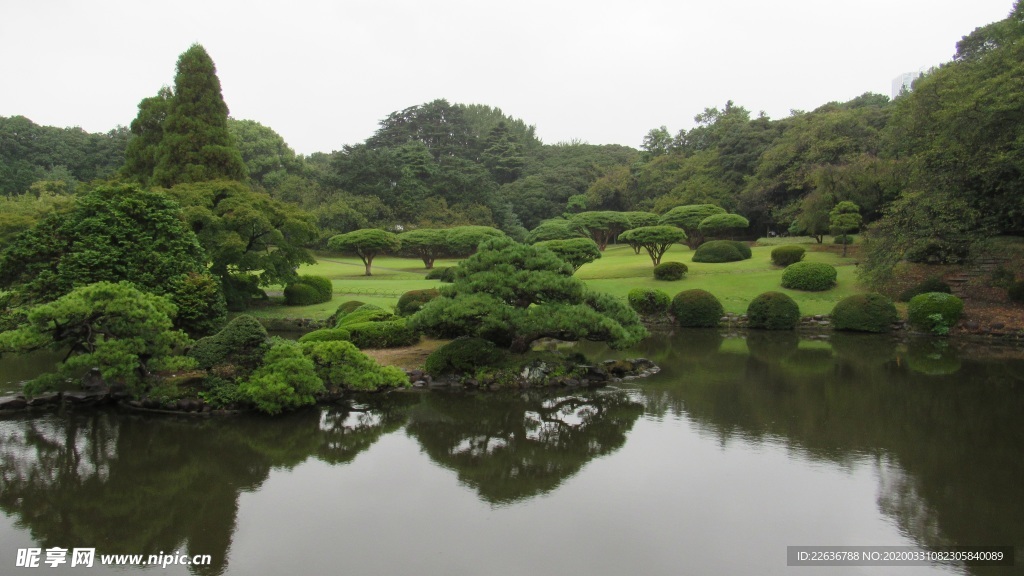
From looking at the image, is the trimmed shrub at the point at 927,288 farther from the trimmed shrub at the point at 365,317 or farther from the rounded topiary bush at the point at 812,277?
the trimmed shrub at the point at 365,317

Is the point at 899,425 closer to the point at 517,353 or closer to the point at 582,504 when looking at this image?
the point at 582,504

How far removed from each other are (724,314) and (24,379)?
19.4 metres

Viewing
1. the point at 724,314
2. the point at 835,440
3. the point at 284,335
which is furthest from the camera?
the point at 724,314

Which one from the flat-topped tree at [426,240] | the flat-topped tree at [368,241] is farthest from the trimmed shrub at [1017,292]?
the flat-topped tree at [368,241]

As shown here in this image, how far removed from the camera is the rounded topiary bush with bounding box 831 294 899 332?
1941 centimetres

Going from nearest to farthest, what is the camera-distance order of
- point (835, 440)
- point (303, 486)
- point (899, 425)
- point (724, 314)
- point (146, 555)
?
point (146, 555), point (303, 486), point (835, 440), point (899, 425), point (724, 314)

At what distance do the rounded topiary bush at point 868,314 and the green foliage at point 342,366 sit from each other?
15.1 m

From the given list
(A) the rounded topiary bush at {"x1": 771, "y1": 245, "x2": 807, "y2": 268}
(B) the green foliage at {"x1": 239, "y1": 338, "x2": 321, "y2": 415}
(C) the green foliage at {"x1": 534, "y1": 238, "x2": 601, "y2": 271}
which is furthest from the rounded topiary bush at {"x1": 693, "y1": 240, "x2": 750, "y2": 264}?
(B) the green foliage at {"x1": 239, "y1": 338, "x2": 321, "y2": 415}

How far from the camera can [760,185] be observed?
34750 millimetres

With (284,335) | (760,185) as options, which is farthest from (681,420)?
(760,185)

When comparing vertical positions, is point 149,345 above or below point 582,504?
above

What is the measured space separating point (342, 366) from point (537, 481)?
5.18 m

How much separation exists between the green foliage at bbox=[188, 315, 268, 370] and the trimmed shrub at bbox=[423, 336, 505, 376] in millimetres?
3553

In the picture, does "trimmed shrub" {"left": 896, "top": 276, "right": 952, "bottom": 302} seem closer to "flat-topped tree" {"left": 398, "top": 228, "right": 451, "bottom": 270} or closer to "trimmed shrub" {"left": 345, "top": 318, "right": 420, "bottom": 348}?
"trimmed shrub" {"left": 345, "top": 318, "right": 420, "bottom": 348}
